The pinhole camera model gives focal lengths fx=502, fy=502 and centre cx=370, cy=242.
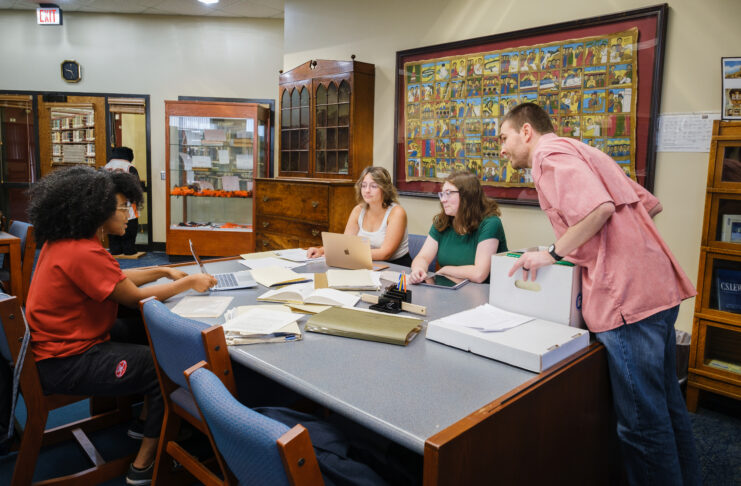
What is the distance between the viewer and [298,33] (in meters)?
5.00

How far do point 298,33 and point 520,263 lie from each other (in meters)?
4.23

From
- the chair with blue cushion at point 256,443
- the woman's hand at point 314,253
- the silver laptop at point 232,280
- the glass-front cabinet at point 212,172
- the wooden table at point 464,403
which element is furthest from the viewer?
Answer: the glass-front cabinet at point 212,172

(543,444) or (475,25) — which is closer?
(543,444)

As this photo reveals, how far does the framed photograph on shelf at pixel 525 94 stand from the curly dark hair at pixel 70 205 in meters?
2.50

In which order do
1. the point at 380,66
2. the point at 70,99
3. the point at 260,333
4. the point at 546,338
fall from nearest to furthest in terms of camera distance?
the point at 546,338 < the point at 260,333 < the point at 380,66 < the point at 70,99

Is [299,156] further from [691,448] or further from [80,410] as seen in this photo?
[691,448]

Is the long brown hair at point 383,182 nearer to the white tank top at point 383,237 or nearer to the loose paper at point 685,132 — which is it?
the white tank top at point 383,237

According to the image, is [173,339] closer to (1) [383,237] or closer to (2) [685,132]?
(1) [383,237]

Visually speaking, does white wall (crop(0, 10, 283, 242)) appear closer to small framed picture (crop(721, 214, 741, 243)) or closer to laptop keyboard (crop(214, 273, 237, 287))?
laptop keyboard (crop(214, 273, 237, 287))

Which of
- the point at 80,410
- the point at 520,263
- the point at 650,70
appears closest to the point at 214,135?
the point at 80,410

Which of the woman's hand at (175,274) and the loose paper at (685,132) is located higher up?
the loose paper at (685,132)

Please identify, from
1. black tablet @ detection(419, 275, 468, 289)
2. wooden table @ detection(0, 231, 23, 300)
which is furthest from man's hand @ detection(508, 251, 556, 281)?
wooden table @ detection(0, 231, 23, 300)

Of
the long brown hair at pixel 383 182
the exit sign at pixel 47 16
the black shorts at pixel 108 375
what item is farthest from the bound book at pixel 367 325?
the exit sign at pixel 47 16

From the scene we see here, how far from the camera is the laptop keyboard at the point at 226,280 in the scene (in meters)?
2.10
